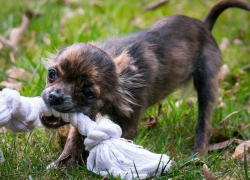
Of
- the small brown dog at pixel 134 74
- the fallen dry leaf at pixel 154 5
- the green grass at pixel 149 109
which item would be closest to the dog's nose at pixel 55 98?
the small brown dog at pixel 134 74

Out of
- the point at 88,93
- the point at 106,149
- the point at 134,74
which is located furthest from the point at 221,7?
the point at 106,149

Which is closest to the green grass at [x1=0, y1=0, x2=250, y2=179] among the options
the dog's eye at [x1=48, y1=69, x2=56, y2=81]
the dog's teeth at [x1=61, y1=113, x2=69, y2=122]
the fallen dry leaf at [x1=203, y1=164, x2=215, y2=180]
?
the fallen dry leaf at [x1=203, y1=164, x2=215, y2=180]

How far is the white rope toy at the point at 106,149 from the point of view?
2.64 m

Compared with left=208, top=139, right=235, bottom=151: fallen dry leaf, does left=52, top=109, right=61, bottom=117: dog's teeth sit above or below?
above

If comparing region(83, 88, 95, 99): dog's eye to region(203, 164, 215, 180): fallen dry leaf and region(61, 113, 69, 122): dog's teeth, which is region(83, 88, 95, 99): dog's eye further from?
region(203, 164, 215, 180): fallen dry leaf

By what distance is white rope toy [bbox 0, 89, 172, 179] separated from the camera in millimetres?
2641

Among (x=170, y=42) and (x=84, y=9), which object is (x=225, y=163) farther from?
(x=84, y=9)

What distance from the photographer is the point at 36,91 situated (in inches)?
168

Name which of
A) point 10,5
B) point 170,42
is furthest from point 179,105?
point 10,5

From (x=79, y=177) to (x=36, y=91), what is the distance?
1.68m

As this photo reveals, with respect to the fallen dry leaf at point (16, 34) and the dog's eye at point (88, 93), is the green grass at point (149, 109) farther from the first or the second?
the dog's eye at point (88, 93)

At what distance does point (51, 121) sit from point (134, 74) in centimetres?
91

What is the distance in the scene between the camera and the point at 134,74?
348 centimetres

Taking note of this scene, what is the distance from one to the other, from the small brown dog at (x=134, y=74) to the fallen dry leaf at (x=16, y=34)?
200 centimetres
